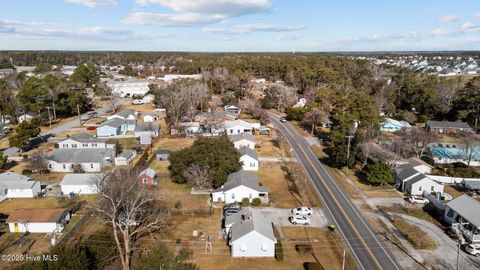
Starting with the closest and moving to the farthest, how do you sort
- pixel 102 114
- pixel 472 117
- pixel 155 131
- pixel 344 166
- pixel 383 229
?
pixel 383 229 < pixel 344 166 < pixel 155 131 < pixel 472 117 < pixel 102 114

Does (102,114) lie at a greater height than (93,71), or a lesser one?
lesser

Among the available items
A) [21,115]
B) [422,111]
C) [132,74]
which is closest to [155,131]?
[21,115]

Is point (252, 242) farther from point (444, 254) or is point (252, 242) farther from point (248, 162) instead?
point (248, 162)

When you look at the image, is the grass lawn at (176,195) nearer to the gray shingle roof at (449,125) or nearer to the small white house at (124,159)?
the small white house at (124,159)

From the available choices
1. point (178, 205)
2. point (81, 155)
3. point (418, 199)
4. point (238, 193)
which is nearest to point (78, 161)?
point (81, 155)

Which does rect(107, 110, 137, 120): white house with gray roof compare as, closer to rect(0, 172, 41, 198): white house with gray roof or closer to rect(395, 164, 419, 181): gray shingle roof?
rect(0, 172, 41, 198): white house with gray roof

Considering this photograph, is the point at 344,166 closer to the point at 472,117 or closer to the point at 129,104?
the point at 472,117

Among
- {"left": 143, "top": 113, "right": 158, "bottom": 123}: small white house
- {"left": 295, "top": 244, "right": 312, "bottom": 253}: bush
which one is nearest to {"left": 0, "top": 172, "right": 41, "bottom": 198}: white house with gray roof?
{"left": 295, "top": 244, "right": 312, "bottom": 253}: bush
